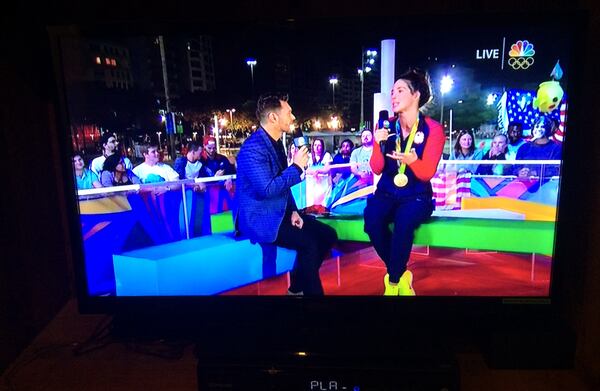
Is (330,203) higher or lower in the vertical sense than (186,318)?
higher

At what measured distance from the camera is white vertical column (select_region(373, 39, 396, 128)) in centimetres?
129

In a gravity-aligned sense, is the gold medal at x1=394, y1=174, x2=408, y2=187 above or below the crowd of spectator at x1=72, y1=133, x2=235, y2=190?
below

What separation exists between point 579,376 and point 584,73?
0.95m

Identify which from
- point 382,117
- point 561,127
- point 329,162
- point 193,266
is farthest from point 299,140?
point 561,127

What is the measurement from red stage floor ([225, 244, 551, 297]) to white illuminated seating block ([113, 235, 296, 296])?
0.18ft

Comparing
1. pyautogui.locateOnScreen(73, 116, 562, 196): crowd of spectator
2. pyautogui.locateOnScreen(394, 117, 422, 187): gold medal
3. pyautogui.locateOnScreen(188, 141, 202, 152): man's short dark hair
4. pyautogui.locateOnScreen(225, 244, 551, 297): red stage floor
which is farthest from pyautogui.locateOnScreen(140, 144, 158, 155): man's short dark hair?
pyautogui.locateOnScreen(394, 117, 422, 187): gold medal

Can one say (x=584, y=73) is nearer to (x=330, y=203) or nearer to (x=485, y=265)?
(x=485, y=265)

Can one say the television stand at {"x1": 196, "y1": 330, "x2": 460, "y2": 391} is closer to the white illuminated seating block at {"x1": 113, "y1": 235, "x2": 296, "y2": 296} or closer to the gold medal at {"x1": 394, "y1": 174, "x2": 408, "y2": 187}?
the white illuminated seating block at {"x1": 113, "y1": 235, "x2": 296, "y2": 296}

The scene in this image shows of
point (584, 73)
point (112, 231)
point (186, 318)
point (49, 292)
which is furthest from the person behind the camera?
point (49, 292)

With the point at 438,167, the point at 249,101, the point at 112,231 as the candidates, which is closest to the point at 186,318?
the point at 112,231

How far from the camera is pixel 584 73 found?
1317 mm

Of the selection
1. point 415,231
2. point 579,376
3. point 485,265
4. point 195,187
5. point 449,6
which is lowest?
point 579,376

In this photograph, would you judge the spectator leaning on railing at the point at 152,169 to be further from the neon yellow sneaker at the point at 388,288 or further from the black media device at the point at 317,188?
the neon yellow sneaker at the point at 388,288

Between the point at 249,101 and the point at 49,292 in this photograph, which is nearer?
the point at 249,101
